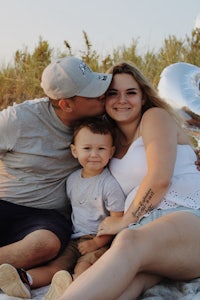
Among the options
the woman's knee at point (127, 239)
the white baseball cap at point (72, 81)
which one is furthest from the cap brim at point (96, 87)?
the woman's knee at point (127, 239)

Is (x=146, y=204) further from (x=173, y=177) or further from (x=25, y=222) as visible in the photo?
(x=25, y=222)

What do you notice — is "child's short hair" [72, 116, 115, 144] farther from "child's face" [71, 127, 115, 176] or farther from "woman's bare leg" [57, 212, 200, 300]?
"woman's bare leg" [57, 212, 200, 300]

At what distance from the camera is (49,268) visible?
130 inches

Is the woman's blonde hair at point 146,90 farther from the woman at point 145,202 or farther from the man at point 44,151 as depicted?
the man at point 44,151

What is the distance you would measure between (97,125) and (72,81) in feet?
0.85

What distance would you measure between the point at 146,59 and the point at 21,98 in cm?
148

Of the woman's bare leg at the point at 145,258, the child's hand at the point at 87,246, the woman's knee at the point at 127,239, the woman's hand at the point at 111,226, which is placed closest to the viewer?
the woman's bare leg at the point at 145,258

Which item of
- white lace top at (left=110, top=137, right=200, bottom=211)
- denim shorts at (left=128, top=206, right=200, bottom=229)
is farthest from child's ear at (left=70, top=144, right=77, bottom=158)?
denim shorts at (left=128, top=206, right=200, bottom=229)

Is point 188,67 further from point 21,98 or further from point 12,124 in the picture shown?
point 21,98

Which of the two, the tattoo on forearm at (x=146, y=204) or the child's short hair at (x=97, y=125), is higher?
the child's short hair at (x=97, y=125)

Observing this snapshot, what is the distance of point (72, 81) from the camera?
3.42 metres

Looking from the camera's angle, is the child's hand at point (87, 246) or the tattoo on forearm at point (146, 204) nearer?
the tattoo on forearm at point (146, 204)

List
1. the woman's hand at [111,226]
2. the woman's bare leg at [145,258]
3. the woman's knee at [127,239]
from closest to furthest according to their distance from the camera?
the woman's bare leg at [145,258], the woman's knee at [127,239], the woman's hand at [111,226]

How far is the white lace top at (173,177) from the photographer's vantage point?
315cm
